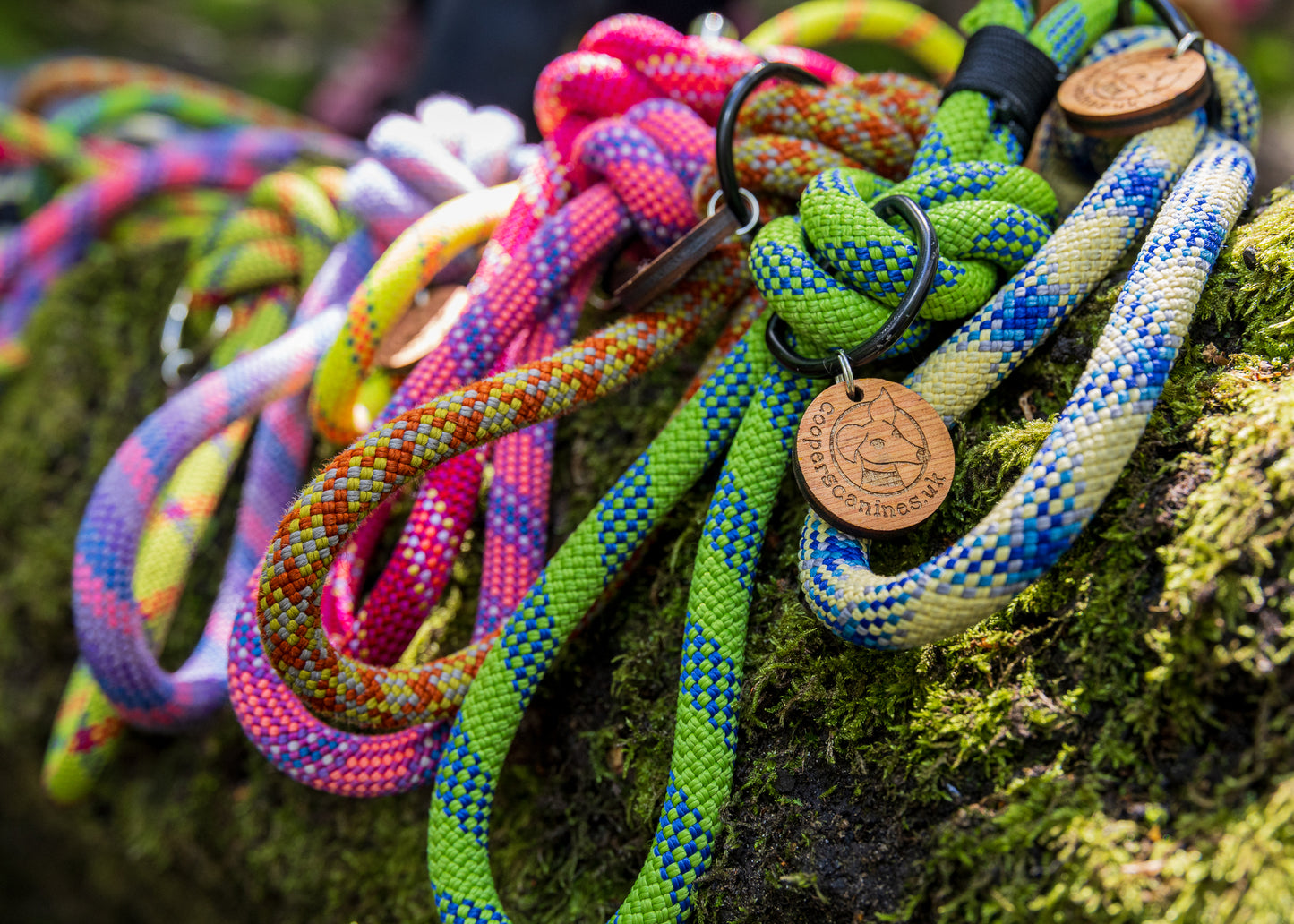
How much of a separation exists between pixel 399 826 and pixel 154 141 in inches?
62.7

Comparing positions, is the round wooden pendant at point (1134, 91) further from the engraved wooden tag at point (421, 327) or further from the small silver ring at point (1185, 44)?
the engraved wooden tag at point (421, 327)

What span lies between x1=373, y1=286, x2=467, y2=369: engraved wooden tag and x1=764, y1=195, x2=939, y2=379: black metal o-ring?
1.52 ft

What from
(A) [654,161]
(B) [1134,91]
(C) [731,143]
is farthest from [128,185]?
(B) [1134,91]

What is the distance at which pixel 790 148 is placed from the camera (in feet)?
3.07

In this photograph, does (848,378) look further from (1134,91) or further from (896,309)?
(1134,91)

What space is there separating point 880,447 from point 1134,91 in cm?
45

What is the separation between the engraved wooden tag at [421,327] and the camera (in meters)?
1.12

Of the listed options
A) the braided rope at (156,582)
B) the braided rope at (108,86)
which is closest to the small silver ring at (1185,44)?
the braided rope at (156,582)

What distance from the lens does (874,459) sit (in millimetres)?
767

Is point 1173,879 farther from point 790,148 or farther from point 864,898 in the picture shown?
point 790,148

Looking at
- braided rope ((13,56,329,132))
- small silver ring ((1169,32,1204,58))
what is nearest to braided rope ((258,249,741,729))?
small silver ring ((1169,32,1204,58))

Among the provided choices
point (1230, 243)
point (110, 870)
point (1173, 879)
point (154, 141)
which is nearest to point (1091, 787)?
point (1173, 879)

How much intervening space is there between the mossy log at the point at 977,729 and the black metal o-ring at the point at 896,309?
131mm

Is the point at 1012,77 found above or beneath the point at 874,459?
above
